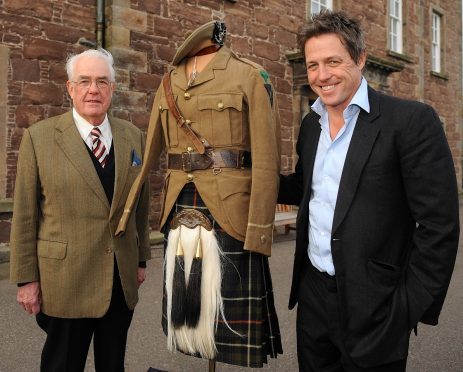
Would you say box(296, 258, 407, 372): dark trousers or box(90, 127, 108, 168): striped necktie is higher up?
box(90, 127, 108, 168): striped necktie

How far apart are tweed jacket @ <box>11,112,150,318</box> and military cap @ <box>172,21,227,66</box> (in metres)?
0.68

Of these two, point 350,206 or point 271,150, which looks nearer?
point 350,206

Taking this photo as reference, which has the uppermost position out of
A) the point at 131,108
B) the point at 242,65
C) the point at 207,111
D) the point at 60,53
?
the point at 60,53

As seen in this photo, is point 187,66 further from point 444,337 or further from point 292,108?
point 292,108

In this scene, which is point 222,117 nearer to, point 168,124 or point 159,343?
point 168,124

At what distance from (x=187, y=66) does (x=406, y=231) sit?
4.30 feet

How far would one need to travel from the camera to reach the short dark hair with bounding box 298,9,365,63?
1933 millimetres

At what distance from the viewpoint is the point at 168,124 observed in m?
2.45

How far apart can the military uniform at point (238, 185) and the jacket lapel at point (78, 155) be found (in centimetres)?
39

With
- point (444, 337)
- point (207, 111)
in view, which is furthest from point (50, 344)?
point (444, 337)

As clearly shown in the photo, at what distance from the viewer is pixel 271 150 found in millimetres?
2258

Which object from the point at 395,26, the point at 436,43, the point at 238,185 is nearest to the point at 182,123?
the point at 238,185

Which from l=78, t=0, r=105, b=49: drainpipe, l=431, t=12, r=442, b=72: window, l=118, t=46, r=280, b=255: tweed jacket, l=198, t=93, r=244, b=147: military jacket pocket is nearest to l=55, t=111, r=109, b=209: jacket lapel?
l=118, t=46, r=280, b=255: tweed jacket

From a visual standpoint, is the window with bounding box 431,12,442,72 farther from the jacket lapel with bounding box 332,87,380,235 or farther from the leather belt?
the jacket lapel with bounding box 332,87,380,235
